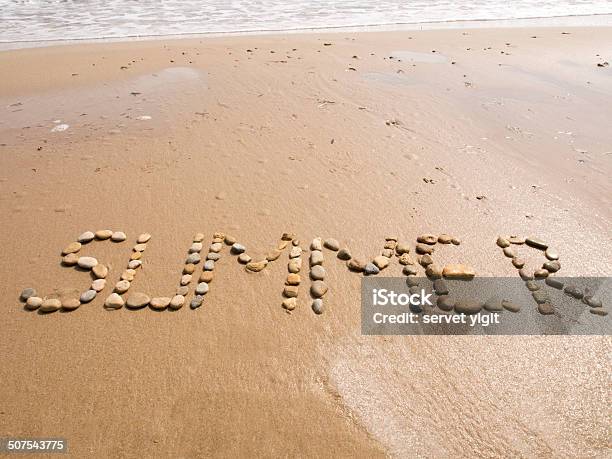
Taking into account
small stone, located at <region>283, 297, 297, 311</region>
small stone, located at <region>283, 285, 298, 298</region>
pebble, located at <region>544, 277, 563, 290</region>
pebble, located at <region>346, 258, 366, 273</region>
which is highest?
pebble, located at <region>544, 277, 563, 290</region>

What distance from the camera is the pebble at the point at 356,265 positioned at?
3389mm

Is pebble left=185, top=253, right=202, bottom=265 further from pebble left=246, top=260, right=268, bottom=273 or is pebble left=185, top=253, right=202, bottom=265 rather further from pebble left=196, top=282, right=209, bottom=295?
pebble left=246, top=260, right=268, bottom=273

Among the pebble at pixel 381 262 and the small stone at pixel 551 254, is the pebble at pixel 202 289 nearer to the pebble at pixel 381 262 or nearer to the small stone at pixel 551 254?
the pebble at pixel 381 262

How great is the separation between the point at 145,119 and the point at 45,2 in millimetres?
10373

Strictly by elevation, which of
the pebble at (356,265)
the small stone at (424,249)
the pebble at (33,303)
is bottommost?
the pebble at (33,303)

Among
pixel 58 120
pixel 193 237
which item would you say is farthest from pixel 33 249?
pixel 58 120

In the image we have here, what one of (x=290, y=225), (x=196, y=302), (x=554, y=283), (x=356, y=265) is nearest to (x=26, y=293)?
(x=196, y=302)

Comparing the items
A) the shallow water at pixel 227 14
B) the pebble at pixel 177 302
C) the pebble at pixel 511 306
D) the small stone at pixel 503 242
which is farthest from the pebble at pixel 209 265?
the shallow water at pixel 227 14

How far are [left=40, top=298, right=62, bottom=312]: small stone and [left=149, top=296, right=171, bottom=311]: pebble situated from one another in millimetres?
673

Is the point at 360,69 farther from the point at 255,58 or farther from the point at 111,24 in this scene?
the point at 111,24

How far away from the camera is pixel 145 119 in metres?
5.58

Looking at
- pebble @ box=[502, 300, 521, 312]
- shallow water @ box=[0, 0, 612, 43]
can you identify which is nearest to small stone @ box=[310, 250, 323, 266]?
pebble @ box=[502, 300, 521, 312]

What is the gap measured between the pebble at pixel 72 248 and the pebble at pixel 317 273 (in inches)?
79.6

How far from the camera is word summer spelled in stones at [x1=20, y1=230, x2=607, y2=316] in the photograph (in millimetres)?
3062
